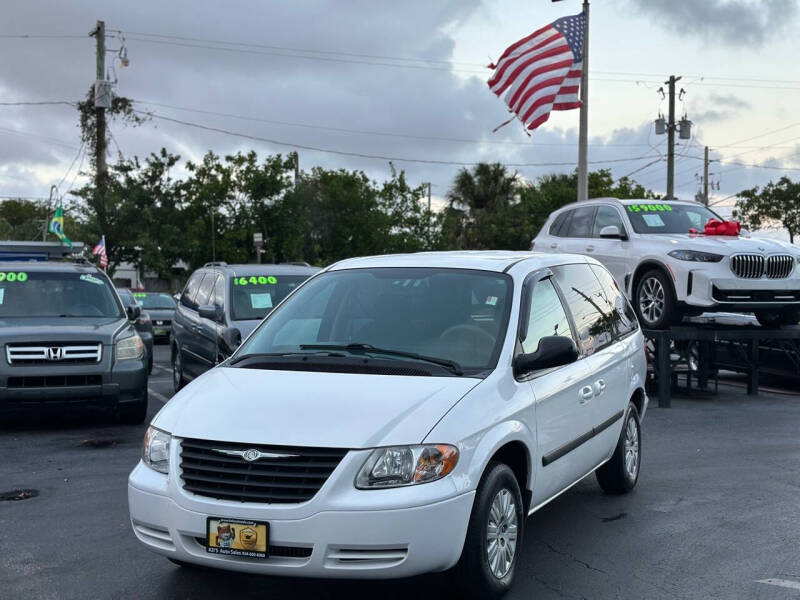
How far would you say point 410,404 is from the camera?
436 cm

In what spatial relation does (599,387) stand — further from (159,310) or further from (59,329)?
(159,310)

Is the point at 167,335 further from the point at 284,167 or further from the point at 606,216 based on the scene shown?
the point at 284,167

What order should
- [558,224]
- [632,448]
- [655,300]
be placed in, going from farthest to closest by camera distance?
[558,224] < [655,300] < [632,448]

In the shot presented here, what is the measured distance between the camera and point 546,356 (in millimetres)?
4957

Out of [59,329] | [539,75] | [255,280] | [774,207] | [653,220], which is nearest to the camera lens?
[59,329]

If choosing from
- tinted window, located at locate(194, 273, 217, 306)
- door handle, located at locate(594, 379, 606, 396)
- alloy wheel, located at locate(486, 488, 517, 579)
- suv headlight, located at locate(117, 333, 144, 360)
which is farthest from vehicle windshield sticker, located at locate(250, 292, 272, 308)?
alloy wheel, located at locate(486, 488, 517, 579)

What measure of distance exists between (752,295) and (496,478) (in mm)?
7829

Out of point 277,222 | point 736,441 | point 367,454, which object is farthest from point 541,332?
point 277,222

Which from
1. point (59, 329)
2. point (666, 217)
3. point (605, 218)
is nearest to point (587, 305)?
point (59, 329)

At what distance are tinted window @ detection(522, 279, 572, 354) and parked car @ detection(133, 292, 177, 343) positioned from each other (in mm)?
19379

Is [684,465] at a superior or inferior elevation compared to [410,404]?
inferior

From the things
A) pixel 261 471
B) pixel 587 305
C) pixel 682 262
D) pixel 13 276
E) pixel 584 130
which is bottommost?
pixel 261 471

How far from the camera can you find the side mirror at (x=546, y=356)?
16.2ft

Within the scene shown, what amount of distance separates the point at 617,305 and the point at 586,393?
1.57 m
